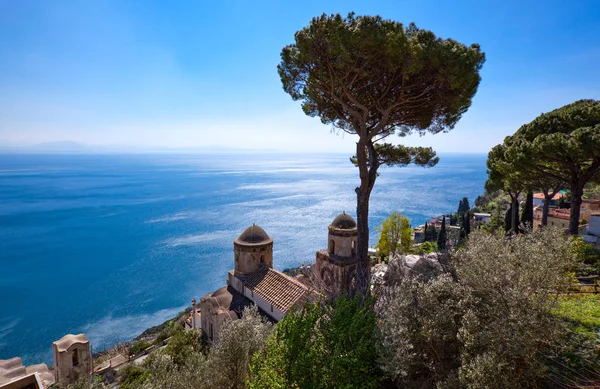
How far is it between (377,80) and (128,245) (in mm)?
59793

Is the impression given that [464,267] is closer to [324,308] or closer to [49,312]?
[324,308]

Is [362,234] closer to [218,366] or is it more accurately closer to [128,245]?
[218,366]

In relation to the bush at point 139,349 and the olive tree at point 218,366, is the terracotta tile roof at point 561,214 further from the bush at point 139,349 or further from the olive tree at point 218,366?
the bush at point 139,349

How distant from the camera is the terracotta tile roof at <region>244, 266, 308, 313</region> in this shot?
15289 mm

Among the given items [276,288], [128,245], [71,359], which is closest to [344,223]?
[276,288]

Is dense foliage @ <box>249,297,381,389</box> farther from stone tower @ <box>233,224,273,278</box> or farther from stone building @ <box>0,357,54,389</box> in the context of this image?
stone building @ <box>0,357,54,389</box>

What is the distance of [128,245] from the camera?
190 feet

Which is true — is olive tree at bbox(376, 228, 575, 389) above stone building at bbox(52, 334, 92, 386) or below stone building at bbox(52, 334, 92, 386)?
above

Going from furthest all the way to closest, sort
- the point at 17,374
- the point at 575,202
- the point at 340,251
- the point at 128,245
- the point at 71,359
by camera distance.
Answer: the point at 128,245
the point at 340,251
the point at 71,359
the point at 17,374
the point at 575,202

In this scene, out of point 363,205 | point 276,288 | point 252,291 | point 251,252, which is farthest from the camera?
point 251,252

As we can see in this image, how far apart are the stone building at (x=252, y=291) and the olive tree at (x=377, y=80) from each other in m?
5.49

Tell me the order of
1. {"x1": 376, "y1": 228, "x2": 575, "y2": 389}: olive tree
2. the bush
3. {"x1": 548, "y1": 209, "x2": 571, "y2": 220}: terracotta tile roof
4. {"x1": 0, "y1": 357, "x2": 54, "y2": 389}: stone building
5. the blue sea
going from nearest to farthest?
{"x1": 376, "y1": 228, "x2": 575, "y2": 389}: olive tree
{"x1": 0, "y1": 357, "x2": 54, "y2": 389}: stone building
the bush
{"x1": 548, "y1": 209, "x2": 571, "y2": 220}: terracotta tile roof
the blue sea

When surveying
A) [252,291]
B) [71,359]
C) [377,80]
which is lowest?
[71,359]

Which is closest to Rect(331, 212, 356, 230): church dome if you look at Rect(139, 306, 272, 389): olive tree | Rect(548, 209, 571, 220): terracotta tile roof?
Rect(139, 306, 272, 389): olive tree
